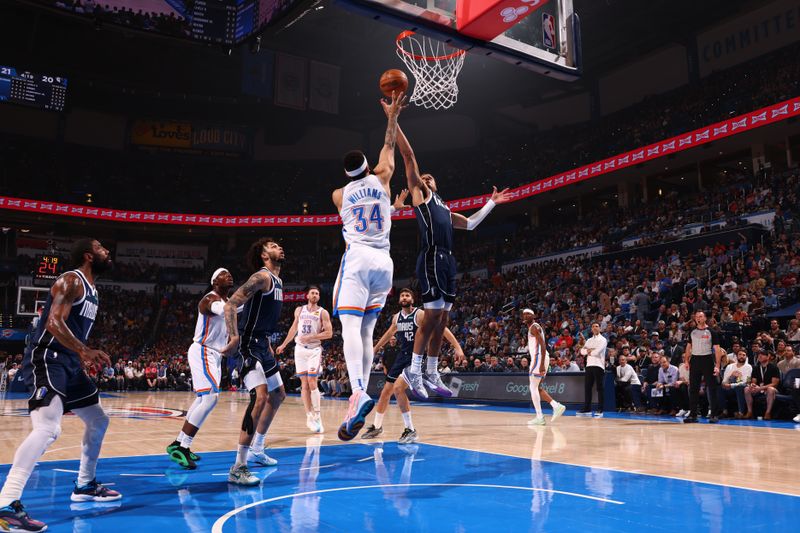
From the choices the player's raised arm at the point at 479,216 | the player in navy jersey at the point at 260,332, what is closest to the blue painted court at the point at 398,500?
the player in navy jersey at the point at 260,332

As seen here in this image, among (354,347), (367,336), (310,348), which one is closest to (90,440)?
(354,347)

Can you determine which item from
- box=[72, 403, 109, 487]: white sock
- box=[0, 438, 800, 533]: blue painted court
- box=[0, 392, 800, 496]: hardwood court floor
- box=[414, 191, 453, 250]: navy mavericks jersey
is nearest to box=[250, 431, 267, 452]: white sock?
box=[0, 438, 800, 533]: blue painted court

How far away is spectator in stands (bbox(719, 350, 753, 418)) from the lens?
1156 centimetres

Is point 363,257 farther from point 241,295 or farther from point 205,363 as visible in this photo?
point 205,363

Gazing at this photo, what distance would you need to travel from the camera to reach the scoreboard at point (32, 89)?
27641 mm

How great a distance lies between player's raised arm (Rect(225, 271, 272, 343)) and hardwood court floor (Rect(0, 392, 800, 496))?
2.64 metres

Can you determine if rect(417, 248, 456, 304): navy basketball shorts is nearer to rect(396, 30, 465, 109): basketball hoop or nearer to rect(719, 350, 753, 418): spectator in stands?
rect(396, 30, 465, 109): basketball hoop

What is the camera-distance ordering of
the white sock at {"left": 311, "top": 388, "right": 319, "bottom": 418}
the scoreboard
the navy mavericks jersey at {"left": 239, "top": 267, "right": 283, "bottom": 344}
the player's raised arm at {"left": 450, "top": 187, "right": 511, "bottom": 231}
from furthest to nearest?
the scoreboard, the white sock at {"left": 311, "top": 388, "right": 319, "bottom": 418}, the player's raised arm at {"left": 450, "top": 187, "right": 511, "bottom": 231}, the navy mavericks jersey at {"left": 239, "top": 267, "right": 283, "bottom": 344}

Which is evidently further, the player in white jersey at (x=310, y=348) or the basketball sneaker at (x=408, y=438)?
the player in white jersey at (x=310, y=348)

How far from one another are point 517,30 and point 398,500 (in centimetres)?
586

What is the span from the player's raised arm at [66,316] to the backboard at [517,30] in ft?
13.0

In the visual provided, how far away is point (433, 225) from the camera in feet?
19.2

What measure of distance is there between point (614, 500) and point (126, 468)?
4.29 metres

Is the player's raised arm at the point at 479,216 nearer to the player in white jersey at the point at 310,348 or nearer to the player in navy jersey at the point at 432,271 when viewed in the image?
the player in navy jersey at the point at 432,271
